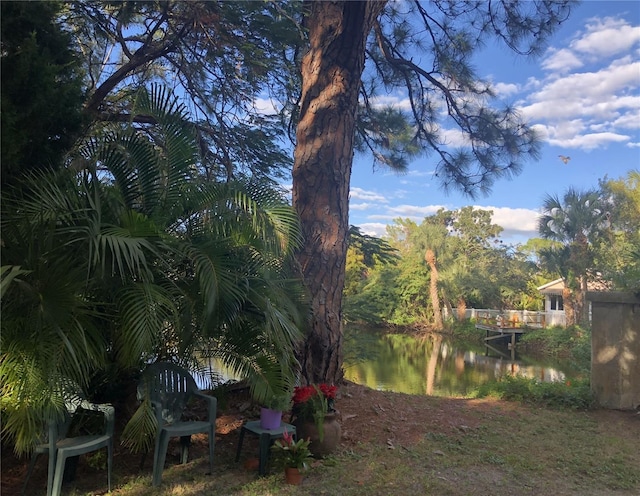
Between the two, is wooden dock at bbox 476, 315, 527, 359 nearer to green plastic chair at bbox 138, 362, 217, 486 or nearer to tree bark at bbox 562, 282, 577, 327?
tree bark at bbox 562, 282, 577, 327

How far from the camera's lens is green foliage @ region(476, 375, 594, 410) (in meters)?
5.62

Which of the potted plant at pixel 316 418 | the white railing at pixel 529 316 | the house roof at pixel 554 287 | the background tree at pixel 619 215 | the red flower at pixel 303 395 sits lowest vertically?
the potted plant at pixel 316 418

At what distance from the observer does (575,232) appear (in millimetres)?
19250

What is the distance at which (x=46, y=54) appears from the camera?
3502 millimetres

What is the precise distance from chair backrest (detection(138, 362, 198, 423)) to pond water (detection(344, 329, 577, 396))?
13.8 feet

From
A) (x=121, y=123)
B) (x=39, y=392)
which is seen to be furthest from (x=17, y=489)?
(x=121, y=123)

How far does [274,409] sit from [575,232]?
18930 millimetres

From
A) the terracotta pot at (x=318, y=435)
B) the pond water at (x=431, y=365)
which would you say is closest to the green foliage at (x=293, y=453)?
the terracotta pot at (x=318, y=435)

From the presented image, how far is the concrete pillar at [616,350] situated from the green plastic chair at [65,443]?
5.12 m

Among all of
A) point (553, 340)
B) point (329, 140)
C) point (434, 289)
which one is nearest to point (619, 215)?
point (553, 340)

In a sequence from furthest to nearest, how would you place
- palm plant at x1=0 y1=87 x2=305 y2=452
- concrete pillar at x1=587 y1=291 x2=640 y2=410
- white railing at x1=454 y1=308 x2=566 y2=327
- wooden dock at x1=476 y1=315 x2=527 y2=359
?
white railing at x1=454 y1=308 x2=566 y2=327 → wooden dock at x1=476 y1=315 x2=527 y2=359 → concrete pillar at x1=587 y1=291 x2=640 y2=410 → palm plant at x1=0 y1=87 x2=305 y2=452

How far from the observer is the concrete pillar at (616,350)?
5406 millimetres

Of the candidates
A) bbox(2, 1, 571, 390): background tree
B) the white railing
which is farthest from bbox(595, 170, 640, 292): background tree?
bbox(2, 1, 571, 390): background tree

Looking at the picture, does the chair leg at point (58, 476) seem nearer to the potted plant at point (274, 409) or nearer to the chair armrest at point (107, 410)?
the chair armrest at point (107, 410)
